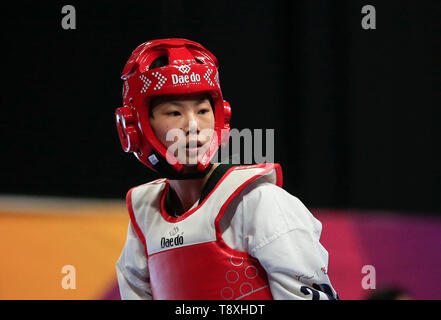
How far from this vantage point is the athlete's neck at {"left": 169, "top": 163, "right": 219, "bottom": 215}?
1.70m

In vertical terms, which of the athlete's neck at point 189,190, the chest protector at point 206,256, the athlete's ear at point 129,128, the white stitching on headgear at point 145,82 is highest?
the white stitching on headgear at point 145,82

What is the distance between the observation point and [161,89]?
1.58 m

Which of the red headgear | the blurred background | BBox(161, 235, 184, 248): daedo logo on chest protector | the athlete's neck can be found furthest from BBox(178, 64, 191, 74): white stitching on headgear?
the blurred background

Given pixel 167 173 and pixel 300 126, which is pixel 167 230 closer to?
pixel 167 173

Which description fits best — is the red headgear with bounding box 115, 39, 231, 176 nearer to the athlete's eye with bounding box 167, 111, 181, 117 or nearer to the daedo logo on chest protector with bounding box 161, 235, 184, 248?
the athlete's eye with bounding box 167, 111, 181, 117

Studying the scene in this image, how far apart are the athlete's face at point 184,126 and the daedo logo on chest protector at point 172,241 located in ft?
0.69

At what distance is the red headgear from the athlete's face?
2 centimetres

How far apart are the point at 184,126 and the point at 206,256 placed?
37 centimetres

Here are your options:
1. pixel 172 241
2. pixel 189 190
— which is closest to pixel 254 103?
pixel 189 190

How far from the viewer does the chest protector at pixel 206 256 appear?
4.97ft

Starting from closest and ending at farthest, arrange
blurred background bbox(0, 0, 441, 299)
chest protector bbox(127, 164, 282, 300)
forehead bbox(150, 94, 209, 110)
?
chest protector bbox(127, 164, 282, 300), forehead bbox(150, 94, 209, 110), blurred background bbox(0, 0, 441, 299)

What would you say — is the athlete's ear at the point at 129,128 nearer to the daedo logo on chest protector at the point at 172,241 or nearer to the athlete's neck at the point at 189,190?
the athlete's neck at the point at 189,190

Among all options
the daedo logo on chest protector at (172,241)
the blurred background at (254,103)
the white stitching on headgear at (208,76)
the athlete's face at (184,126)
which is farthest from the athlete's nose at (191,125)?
the blurred background at (254,103)

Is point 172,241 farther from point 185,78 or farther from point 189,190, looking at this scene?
point 185,78
